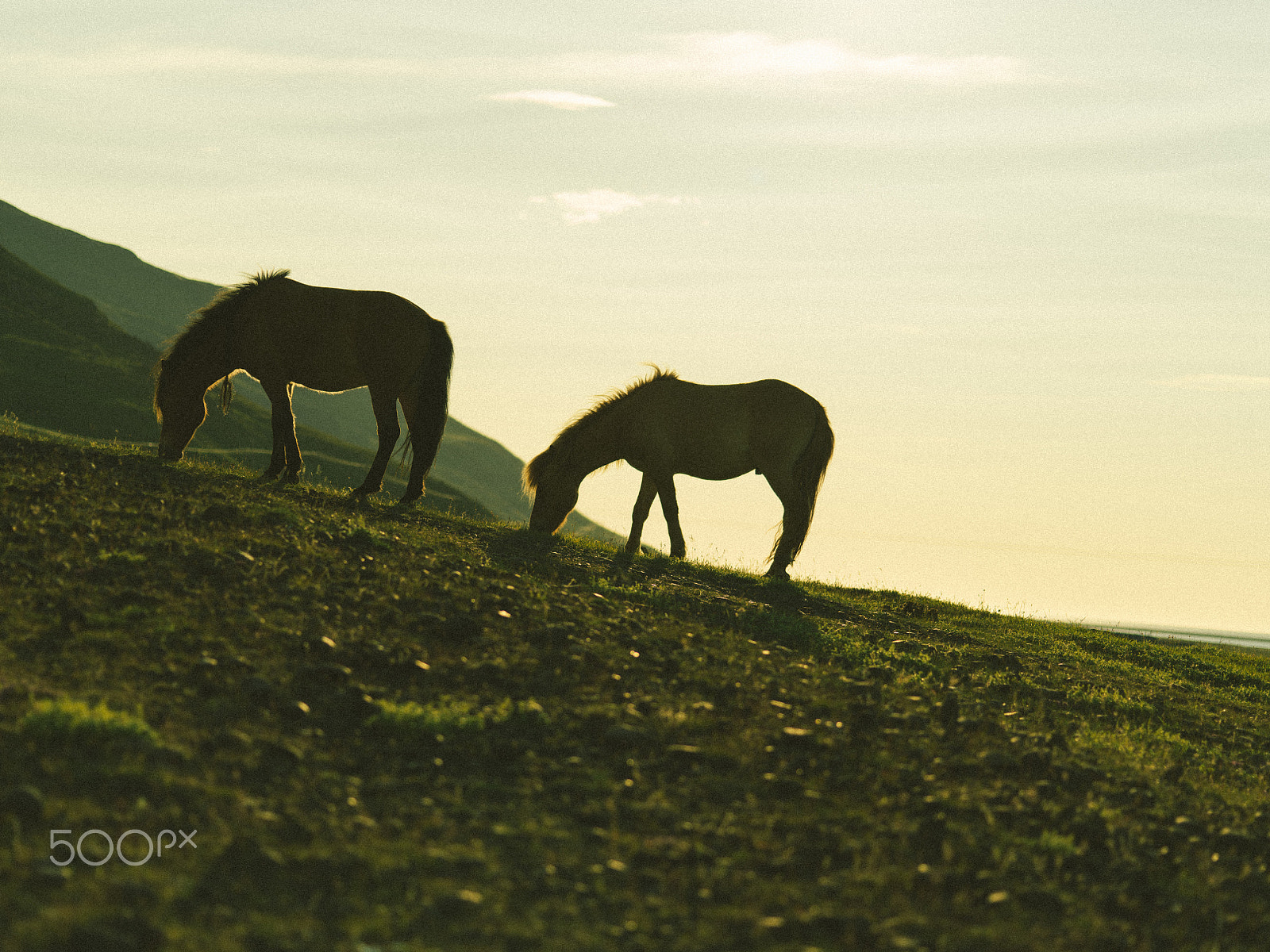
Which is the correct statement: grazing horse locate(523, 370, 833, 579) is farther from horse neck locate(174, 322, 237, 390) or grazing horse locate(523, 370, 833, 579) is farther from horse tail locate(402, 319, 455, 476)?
horse neck locate(174, 322, 237, 390)

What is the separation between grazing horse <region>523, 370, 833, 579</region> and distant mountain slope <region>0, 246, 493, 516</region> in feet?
91.5

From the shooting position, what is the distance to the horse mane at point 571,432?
56.5 ft

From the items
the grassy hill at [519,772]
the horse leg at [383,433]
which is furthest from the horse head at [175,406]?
the grassy hill at [519,772]

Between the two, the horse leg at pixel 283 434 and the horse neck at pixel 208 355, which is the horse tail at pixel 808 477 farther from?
the horse neck at pixel 208 355

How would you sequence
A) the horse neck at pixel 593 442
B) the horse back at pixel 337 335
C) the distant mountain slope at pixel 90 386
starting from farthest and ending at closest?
the distant mountain slope at pixel 90 386 → the horse neck at pixel 593 442 → the horse back at pixel 337 335

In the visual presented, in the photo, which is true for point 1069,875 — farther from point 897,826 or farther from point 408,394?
point 408,394

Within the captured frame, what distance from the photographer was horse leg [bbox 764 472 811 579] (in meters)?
16.6

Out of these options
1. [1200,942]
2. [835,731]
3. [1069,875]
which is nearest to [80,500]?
[835,731]

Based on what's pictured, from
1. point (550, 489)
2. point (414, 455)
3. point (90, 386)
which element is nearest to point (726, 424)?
point (550, 489)

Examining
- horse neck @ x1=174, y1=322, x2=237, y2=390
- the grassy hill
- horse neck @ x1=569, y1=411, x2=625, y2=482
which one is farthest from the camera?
horse neck @ x1=569, y1=411, x2=625, y2=482

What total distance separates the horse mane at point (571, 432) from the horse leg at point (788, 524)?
2.82 meters

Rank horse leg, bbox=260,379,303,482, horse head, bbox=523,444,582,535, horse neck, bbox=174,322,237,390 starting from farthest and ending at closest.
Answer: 1. horse head, bbox=523,444,582,535
2. horse neck, bbox=174,322,237,390
3. horse leg, bbox=260,379,303,482

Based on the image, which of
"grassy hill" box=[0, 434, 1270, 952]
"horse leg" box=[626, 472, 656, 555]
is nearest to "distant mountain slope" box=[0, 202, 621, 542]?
"horse leg" box=[626, 472, 656, 555]

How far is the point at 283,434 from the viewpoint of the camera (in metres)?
15.3
